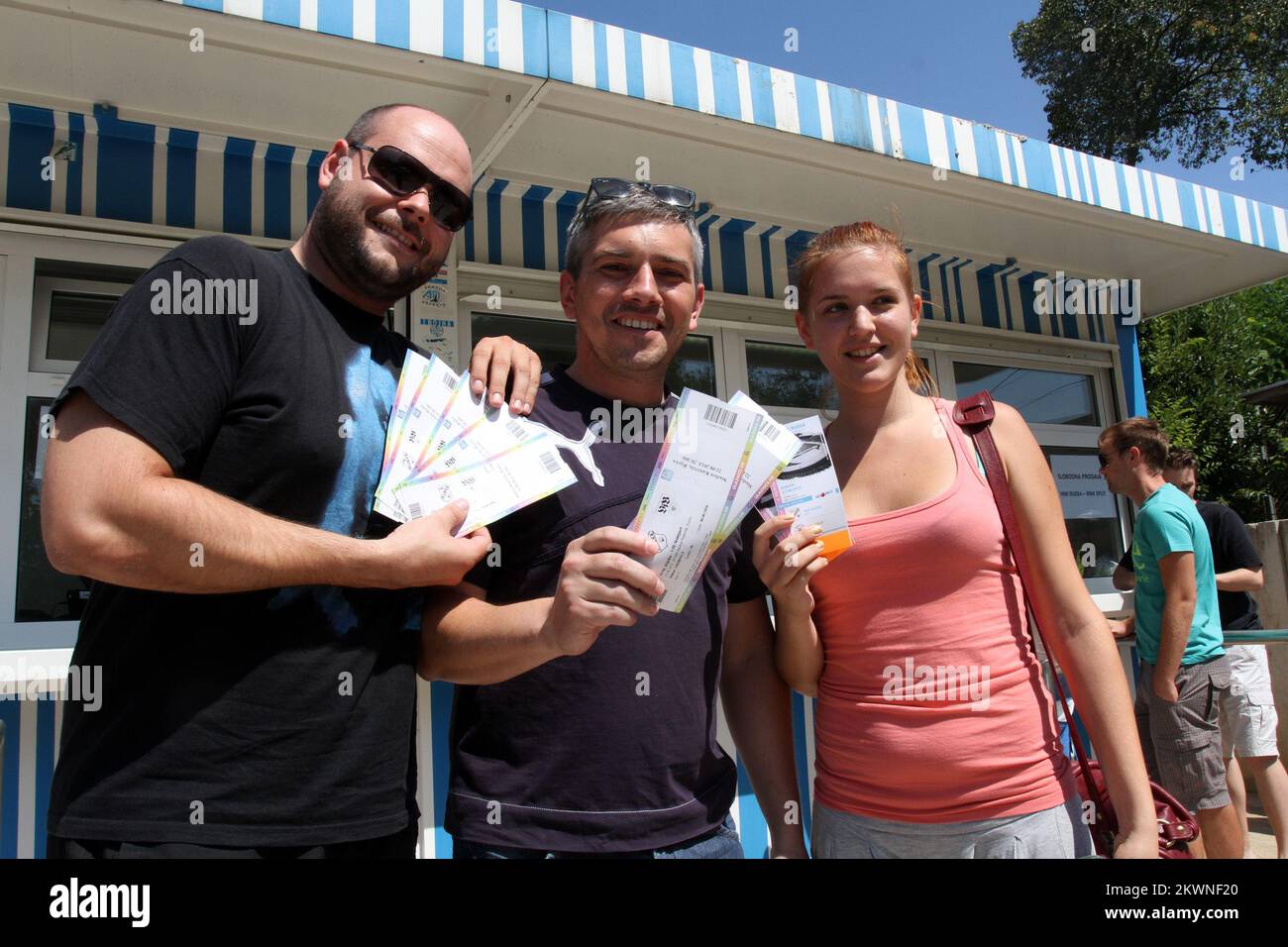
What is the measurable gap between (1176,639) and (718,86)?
11.1 ft

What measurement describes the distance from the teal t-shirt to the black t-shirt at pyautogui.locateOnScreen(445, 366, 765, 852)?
10.7 ft

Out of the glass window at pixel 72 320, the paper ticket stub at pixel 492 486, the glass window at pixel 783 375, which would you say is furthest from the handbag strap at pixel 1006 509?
the glass window at pixel 72 320

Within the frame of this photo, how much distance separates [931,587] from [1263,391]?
8.30 metres

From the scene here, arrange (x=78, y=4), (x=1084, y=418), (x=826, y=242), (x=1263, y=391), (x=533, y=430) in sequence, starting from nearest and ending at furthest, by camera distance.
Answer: (x=533, y=430), (x=826, y=242), (x=78, y=4), (x=1084, y=418), (x=1263, y=391)

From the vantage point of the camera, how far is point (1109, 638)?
1588 mm

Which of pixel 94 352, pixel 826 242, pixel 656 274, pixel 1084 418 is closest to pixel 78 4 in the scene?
pixel 94 352

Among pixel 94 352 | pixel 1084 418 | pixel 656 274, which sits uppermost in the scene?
pixel 1084 418

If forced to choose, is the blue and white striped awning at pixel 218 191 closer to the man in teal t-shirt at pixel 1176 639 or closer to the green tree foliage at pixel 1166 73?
the man in teal t-shirt at pixel 1176 639

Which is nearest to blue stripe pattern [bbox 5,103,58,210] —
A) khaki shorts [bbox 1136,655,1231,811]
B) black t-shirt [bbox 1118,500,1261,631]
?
khaki shorts [bbox 1136,655,1231,811]

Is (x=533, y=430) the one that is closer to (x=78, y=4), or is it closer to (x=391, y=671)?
(x=391, y=671)

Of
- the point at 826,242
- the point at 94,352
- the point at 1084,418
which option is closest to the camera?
the point at 94,352

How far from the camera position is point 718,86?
11.0ft

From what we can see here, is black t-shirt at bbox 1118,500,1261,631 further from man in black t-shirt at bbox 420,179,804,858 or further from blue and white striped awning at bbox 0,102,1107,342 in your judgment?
man in black t-shirt at bbox 420,179,804,858

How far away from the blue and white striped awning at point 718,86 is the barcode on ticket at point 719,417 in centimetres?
221
